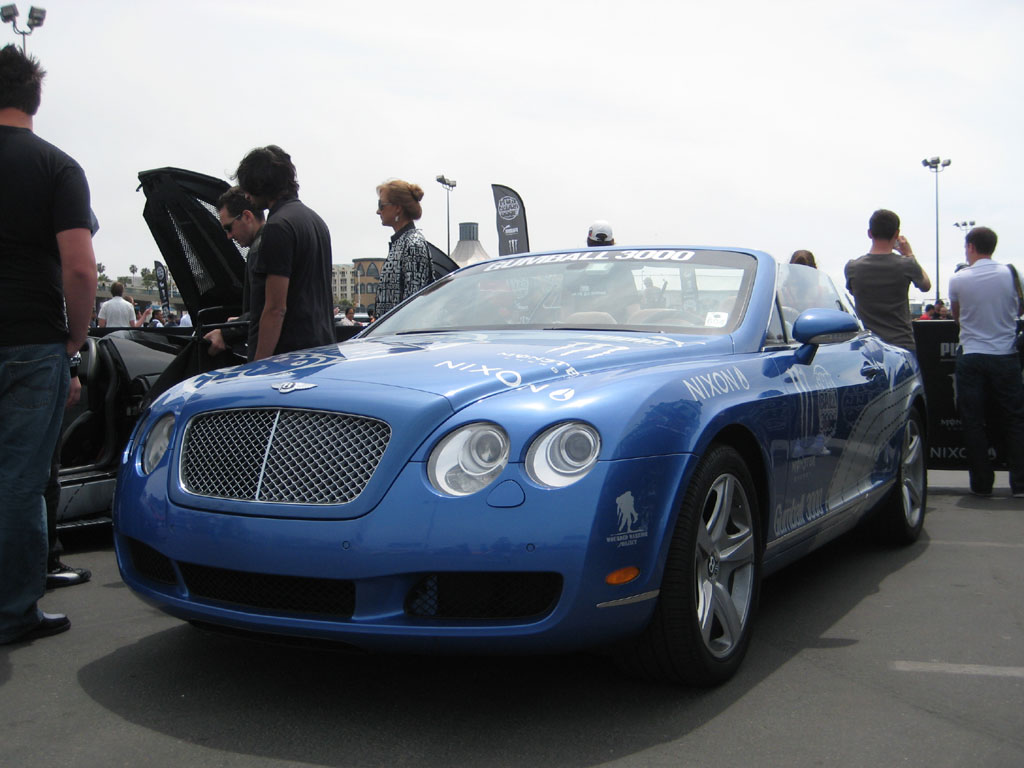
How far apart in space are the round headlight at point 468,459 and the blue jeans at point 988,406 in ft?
18.1

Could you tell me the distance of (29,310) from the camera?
3684 millimetres

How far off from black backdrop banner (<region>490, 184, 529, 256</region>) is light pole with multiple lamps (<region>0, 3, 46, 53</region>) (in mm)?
10442

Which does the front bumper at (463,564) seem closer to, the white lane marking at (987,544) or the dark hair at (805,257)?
the white lane marking at (987,544)

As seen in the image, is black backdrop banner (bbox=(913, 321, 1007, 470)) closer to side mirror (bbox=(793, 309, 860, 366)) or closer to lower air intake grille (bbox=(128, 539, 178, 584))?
side mirror (bbox=(793, 309, 860, 366))

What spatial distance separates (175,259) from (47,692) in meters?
3.01

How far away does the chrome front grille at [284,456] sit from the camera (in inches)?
109

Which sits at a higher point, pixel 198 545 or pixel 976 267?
pixel 976 267

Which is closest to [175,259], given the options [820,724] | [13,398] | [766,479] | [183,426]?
[13,398]

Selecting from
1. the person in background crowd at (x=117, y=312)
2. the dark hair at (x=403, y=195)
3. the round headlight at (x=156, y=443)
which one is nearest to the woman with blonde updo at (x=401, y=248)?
the dark hair at (x=403, y=195)

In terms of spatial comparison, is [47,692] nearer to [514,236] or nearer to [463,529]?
[463,529]

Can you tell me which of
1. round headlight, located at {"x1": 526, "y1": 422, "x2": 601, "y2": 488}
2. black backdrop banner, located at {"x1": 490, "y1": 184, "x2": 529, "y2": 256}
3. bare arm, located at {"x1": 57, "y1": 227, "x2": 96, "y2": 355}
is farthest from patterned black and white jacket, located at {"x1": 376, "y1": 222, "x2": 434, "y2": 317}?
black backdrop banner, located at {"x1": 490, "y1": 184, "x2": 529, "y2": 256}

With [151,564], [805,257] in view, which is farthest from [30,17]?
[151,564]

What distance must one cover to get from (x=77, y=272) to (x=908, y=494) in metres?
4.01

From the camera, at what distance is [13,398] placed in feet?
12.0
